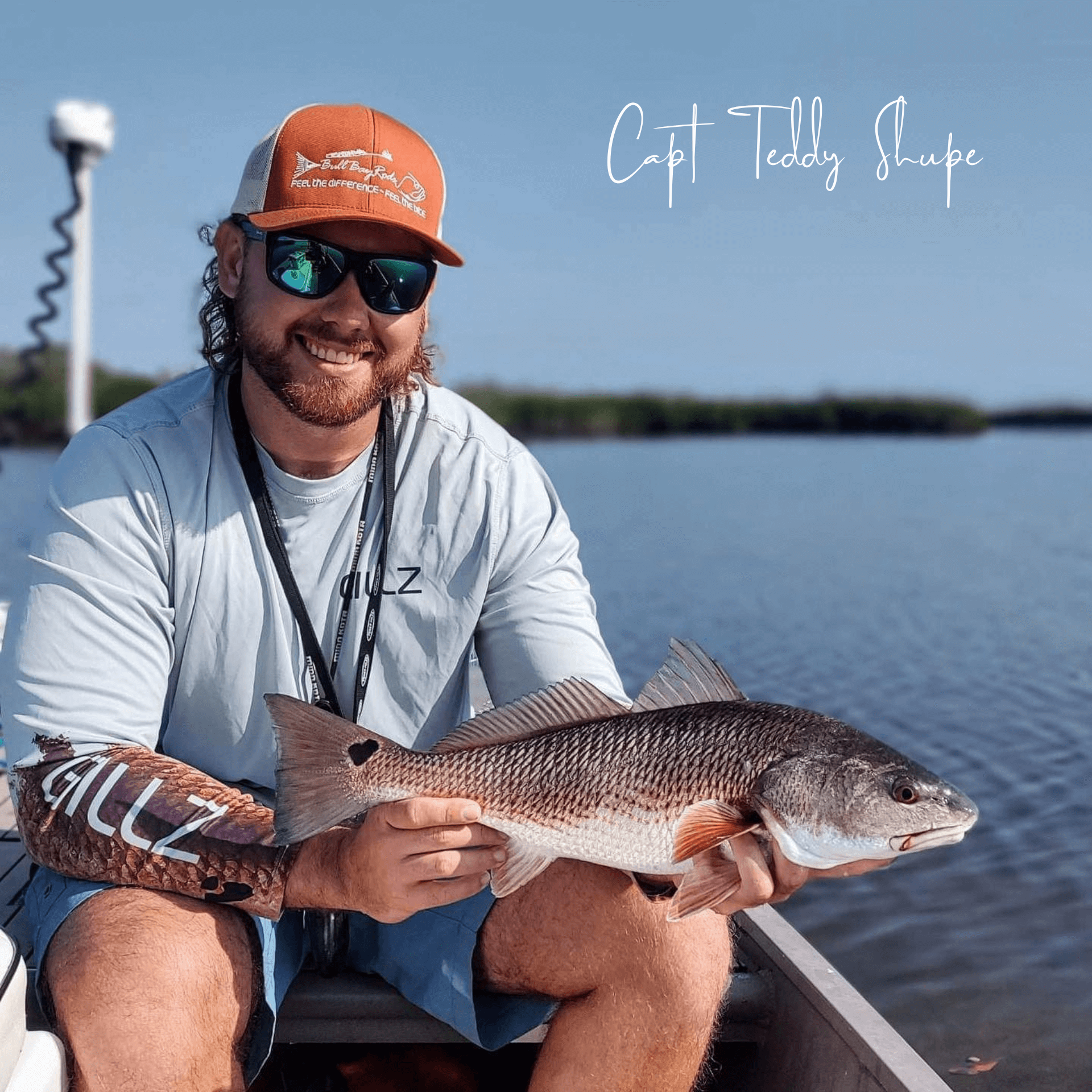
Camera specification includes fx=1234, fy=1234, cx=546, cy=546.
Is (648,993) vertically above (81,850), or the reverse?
(81,850)

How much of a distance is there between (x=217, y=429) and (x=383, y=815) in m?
1.15

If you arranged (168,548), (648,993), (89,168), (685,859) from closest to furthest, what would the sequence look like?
(685,859) < (648,993) < (168,548) < (89,168)

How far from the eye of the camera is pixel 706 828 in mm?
2291

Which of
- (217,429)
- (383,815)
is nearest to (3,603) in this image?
(217,429)

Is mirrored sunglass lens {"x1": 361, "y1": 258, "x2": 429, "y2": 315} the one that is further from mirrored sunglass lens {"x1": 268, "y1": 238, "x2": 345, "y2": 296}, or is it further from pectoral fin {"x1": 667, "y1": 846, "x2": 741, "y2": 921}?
pectoral fin {"x1": 667, "y1": 846, "x2": 741, "y2": 921}

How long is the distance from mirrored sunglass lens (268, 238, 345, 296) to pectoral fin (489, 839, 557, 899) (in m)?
1.40

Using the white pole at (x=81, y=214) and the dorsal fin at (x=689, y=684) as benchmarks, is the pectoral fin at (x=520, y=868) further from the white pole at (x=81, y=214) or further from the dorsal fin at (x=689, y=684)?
the white pole at (x=81, y=214)

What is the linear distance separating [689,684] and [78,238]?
7304 millimetres

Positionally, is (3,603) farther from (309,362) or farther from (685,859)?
(685,859)

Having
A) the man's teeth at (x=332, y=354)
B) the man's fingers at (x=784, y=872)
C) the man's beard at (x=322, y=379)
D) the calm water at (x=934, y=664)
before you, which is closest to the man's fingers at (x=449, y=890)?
the man's fingers at (x=784, y=872)

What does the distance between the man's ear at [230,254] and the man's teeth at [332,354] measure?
33cm

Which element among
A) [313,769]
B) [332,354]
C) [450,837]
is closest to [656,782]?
[450,837]

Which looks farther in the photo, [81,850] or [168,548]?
[168,548]

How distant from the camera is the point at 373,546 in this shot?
9.95ft
